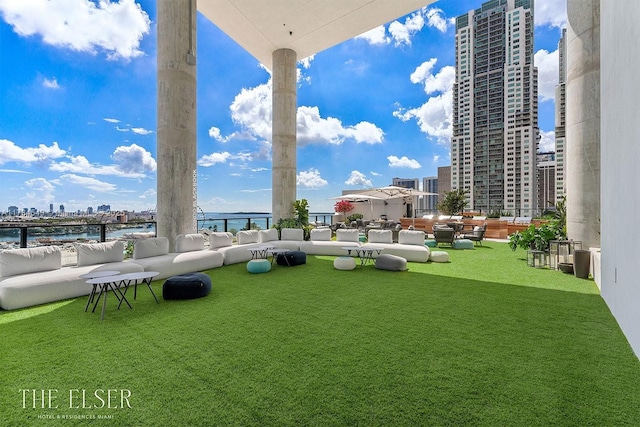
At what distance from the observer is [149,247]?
6203 mm

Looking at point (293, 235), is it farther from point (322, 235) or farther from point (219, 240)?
point (219, 240)

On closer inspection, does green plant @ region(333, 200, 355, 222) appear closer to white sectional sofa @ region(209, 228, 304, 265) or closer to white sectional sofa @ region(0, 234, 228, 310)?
white sectional sofa @ region(209, 228, 304, 265)

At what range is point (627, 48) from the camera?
2.96m

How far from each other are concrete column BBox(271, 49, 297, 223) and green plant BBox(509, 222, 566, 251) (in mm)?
8037

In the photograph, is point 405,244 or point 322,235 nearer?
point 405,244

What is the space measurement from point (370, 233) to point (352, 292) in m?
3.86

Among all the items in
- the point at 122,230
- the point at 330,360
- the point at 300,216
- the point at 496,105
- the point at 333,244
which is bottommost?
the point at 330,360

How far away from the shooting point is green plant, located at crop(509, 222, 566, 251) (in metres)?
7.14

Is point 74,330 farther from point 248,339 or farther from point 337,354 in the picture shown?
point 337,354

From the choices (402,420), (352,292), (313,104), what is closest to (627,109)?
(402,420)

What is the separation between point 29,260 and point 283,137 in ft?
29.7

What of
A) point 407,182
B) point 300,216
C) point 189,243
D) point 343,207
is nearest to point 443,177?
point 407,182

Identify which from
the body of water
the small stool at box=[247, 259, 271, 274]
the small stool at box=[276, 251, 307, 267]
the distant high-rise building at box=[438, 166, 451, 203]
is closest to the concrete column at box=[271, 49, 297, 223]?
the body of water

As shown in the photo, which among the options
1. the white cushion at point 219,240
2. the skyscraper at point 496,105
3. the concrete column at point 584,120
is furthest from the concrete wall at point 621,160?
the skyscraper at point 496,105
